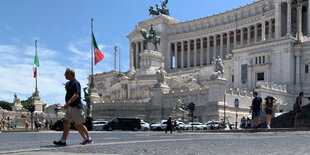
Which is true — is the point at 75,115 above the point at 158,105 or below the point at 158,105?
above

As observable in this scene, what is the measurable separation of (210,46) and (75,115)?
95.8 meters

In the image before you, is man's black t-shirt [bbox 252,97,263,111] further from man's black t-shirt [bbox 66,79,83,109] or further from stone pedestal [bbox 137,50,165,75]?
stone pedestal [bbox 137,50,165,75]

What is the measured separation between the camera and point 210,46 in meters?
104

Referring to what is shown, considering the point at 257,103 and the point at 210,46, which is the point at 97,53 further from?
the point at 210,46

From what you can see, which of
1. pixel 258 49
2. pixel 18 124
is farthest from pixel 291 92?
pixel 18 124

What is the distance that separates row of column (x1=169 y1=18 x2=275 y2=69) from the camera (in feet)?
294

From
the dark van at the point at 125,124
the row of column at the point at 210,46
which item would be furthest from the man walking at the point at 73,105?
the row of column at the point at 210,46

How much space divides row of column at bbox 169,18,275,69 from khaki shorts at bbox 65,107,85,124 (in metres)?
76.7

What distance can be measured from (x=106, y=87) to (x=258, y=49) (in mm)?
43067

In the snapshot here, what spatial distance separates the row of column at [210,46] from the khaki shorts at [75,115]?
7668cm

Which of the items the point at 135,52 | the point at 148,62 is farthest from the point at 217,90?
the point at 135,52

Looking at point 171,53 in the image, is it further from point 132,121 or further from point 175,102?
point 132,121

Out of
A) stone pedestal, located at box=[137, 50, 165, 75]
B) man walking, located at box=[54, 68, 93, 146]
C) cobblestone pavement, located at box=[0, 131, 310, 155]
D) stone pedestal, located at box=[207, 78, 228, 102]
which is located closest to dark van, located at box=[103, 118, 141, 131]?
stone pedestal, located at box=[207, 78, 228, 102]

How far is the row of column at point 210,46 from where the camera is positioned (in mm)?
89531
